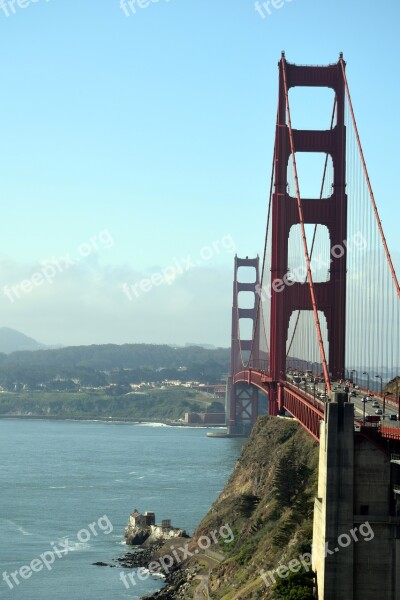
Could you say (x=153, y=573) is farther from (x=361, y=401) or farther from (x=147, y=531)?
(x=361, y=401)

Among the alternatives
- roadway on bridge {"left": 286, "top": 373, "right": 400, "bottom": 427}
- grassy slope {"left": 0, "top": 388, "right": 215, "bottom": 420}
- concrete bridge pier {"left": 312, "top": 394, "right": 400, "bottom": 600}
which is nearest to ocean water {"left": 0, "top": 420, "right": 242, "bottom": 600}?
roadway on bridge {"left": 286, "top": 373, "right": 400, "bottom": 427}

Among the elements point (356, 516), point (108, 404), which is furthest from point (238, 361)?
point (356, 516)

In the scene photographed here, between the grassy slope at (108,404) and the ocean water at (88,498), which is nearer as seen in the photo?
the ocean water at (88,498)

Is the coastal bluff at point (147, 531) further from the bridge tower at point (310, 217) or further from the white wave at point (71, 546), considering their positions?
the bridge tower at point (310, 217)

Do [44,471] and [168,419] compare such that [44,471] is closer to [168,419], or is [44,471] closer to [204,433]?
[204,433]

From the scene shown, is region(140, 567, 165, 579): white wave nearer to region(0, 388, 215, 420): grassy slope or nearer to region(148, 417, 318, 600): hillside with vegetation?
region(148, 417, 318, 600): hillside with vegetation

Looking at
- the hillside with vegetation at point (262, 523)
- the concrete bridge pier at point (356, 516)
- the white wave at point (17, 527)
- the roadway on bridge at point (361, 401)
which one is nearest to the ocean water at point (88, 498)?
the white wave at point (17, 527)
